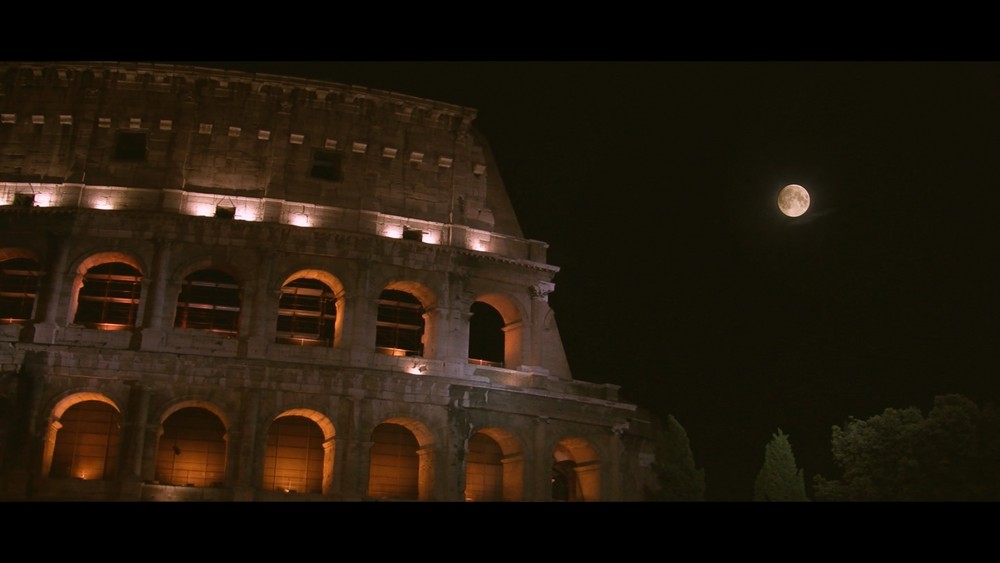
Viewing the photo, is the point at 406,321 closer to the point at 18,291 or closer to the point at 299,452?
the point at 299,452

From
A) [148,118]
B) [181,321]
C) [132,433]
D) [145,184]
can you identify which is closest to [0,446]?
[132,433]

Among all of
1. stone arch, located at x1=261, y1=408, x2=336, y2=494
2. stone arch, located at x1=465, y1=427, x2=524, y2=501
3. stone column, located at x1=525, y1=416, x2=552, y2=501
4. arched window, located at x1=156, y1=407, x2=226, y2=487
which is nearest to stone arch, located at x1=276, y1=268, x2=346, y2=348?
stone arch, located at x1=261, y1=408, x2=336, y2=494

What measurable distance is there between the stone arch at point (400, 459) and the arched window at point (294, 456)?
1.67 m

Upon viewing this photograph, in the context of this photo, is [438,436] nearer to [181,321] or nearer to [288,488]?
[288,488]

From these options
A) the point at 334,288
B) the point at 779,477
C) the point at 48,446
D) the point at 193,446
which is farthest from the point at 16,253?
the point at 779,477

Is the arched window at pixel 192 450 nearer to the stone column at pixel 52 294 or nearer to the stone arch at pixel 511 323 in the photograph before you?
the stone column at pixel 52 294

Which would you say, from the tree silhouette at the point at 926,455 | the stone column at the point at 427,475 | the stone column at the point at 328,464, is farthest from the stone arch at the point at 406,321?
the tree silhouette at the point at 926,455

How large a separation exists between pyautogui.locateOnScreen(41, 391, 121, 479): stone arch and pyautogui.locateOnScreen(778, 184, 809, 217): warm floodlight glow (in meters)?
23.8

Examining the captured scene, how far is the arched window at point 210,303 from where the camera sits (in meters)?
32.4

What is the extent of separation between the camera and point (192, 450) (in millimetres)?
31062

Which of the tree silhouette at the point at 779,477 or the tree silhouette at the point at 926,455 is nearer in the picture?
the tree silhouette at the point at 926,455

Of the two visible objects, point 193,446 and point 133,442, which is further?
point 193,446

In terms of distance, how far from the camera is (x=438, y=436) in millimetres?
31703

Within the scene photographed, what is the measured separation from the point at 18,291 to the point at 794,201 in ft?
86.6
